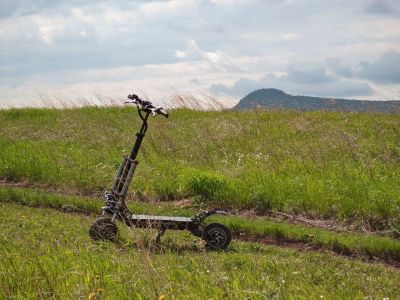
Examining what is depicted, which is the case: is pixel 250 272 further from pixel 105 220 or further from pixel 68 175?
pixel 68 175

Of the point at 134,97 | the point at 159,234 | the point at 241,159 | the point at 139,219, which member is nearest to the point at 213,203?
the point at 241,159

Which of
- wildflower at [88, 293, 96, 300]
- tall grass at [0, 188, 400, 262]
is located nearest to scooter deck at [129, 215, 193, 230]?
tall grass at [0, 188, 400, 262]

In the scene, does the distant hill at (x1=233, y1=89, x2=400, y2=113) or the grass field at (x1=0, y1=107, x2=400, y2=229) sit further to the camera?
the distant hill at (x1=233, y1=89, x2=400, y2=113)

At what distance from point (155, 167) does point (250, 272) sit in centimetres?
758

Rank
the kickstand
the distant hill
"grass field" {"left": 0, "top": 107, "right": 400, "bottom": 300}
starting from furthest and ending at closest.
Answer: the distant hill
the kickstand
"grass field" {"left": 0, "top": 107, "right": 400, "bottom": 300}

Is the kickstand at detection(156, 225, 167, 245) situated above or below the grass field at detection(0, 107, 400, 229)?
below

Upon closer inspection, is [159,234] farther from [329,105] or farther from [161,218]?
[329,105]

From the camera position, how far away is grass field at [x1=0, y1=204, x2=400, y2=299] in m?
5.60

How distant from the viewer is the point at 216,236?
913 cm

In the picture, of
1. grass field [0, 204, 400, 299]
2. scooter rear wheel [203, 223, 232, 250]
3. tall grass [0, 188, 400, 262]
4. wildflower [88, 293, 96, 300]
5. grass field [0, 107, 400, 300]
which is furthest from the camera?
tall grass [0, 188, 400, 262]

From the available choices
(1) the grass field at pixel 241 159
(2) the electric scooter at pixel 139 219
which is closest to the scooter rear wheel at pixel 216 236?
(2) the electric scooter at pixel 139 219

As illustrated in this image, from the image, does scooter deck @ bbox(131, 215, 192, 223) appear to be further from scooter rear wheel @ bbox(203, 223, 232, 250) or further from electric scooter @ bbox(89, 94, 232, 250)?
scooter rear wheel @ bbox(203, 223, 232, 250)

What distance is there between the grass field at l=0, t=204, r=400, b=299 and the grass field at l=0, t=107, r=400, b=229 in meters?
2.44

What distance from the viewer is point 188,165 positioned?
48.5 feet
